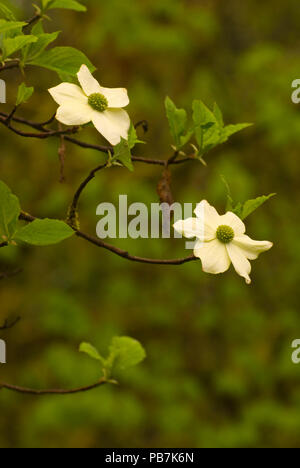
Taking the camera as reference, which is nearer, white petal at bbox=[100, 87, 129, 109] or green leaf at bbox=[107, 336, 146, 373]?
white petal at bbox=[100, 87, 129, 109]

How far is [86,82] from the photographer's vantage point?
581mm

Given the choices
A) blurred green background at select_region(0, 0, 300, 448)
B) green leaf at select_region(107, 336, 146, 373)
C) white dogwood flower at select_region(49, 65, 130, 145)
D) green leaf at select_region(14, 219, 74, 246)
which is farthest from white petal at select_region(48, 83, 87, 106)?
blurred green background at select_region(0, 0, 300, 448)

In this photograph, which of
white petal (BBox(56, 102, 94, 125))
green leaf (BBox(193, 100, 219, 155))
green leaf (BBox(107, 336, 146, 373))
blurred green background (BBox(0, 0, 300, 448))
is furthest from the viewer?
blurred green background (BBox(0, 0, 300, 448))

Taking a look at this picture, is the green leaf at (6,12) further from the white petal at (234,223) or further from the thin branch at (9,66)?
the white petal at (234,223)

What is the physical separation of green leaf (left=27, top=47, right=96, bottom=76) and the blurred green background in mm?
1845

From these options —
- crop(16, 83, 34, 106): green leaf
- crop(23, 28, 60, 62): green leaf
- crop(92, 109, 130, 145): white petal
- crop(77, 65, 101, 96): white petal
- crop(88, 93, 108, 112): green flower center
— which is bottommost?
crop(92, 109, 130, 145): white petal

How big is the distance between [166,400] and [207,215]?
2.03 metres

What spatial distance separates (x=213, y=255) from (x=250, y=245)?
0.14ft

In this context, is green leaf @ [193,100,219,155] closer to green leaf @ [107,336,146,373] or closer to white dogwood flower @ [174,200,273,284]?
white dogwood flower @ [174,200,273,284]

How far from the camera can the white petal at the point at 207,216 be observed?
0.60 m

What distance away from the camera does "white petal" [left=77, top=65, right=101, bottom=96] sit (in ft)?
1.89

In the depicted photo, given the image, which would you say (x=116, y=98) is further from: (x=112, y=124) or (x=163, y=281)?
(x=163, y=281)

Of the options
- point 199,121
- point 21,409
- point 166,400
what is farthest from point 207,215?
point 21,409

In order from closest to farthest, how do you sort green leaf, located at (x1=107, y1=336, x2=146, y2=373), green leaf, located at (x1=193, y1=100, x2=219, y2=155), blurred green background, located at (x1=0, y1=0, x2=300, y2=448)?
green leaf, located at (x1=193, y1=100, x2=219, y2=155)
green leaf, located at (x1=107, y1=336, x2=146, y2=373)
blurred green background, located at (x1=0, y1=0, x2=300, y2=448)
